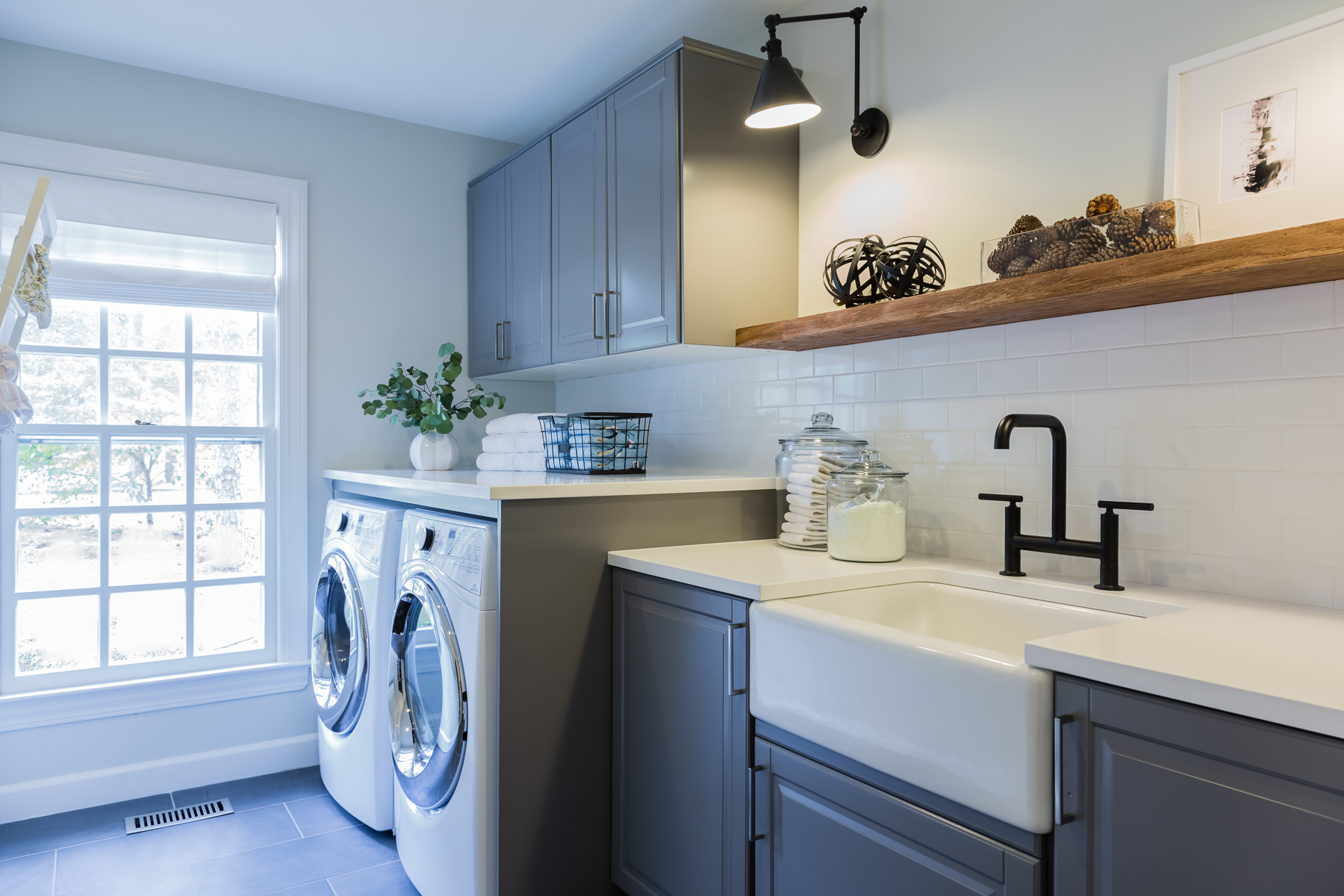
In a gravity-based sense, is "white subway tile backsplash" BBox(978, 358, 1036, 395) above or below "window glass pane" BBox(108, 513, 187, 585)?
above

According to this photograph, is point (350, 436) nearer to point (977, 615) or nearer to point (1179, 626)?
point (977, 615)

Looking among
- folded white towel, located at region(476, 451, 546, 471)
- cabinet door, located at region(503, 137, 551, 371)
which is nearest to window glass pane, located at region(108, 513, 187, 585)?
folded white towel, located at region(476, 451, 546, 471)

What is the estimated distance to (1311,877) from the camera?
80 centimetres

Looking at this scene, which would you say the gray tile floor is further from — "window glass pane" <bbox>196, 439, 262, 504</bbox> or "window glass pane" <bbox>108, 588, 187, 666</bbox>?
"window glass pane" <bbox>196, 439, 262, 504</bbox>

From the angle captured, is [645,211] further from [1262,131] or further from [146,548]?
[146,548]

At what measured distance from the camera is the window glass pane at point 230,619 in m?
2.93

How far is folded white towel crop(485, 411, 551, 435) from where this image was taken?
108 inches

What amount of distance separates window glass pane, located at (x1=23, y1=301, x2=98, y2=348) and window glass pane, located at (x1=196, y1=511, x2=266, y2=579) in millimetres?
A: 691

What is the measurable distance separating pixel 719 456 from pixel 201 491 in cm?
188

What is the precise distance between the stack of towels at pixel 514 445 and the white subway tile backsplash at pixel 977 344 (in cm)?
127

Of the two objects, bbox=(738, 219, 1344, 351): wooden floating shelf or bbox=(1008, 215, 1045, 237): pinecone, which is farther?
bbox=(1008, 215, 1045, 237): pinecone

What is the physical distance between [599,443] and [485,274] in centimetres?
122

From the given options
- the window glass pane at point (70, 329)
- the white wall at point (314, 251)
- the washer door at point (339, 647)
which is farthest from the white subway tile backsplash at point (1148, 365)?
the window glass pane at point (70, 329)

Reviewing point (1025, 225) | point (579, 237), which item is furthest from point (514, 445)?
point (1025, 225)
